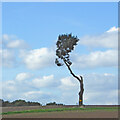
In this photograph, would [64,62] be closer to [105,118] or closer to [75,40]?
[75,40]

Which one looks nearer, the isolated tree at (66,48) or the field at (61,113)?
the field at (61,113)

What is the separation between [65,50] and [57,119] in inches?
613

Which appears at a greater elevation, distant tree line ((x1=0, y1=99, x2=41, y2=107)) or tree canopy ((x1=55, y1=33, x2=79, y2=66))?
tree canopy ((x1=55, y1=33, x2=79, y2=66))

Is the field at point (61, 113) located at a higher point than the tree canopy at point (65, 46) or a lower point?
lower

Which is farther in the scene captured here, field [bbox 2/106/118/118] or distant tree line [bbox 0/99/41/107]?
distant tree line [bbox 0/99/41/107]

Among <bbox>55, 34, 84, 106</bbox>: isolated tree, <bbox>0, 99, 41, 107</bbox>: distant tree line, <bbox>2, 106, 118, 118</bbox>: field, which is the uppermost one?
<bbox>55, 34, 84, 106</bbox>: isolated tree

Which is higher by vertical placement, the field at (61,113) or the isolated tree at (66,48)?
the isolated tree at (66,48)

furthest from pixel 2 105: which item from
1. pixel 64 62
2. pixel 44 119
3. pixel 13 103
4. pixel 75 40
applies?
pixel 44 119

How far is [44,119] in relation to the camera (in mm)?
20703

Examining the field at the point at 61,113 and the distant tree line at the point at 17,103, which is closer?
the field at the point at 61,113

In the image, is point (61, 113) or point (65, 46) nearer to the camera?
point (61, 113)

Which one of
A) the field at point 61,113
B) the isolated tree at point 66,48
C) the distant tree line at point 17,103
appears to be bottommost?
the field at point 61,113

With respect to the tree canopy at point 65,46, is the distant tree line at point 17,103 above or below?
below

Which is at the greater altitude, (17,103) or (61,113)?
(17,103)
